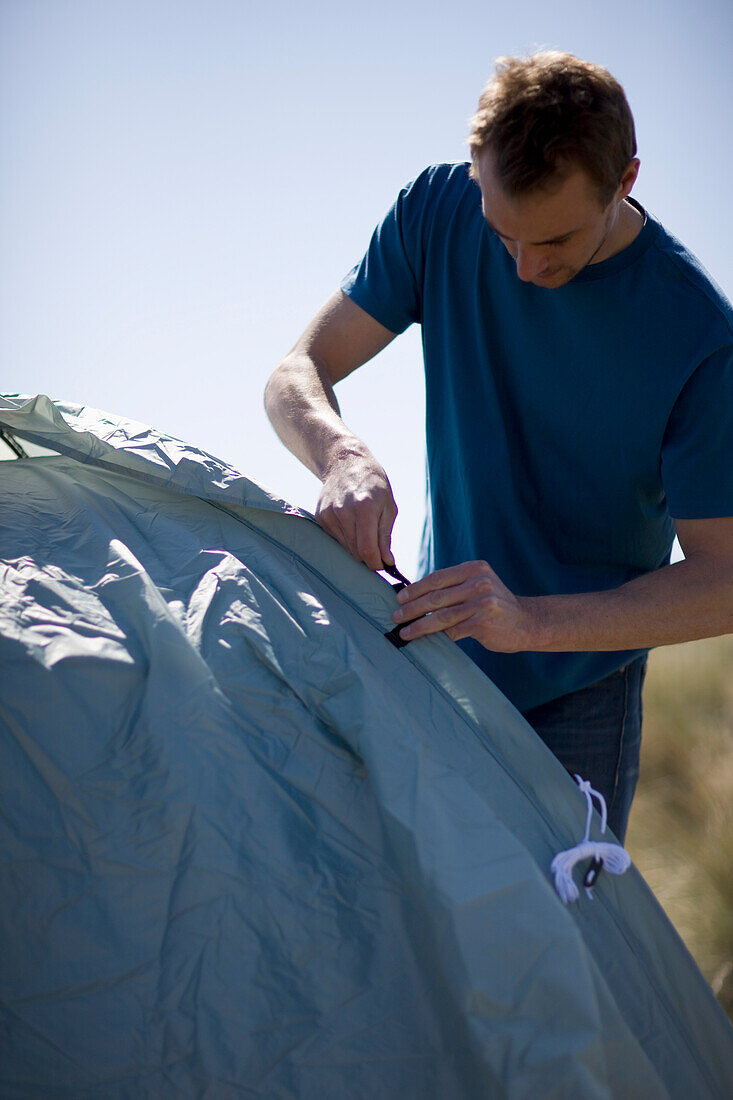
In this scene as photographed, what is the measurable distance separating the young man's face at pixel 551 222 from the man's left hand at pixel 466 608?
47cm

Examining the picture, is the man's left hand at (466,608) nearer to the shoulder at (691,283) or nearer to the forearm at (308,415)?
the forearm at (308,415)

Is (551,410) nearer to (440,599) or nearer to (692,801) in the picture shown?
(440,599)

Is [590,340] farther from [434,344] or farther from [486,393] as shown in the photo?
[434,344]

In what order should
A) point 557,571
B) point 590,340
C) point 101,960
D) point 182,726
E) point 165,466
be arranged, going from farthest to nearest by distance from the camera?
point 557,571, point 590,340, point 165,466, point 182,726, point 101,960

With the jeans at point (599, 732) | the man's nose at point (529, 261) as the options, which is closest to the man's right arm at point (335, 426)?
the man's nose at point (529, 261)

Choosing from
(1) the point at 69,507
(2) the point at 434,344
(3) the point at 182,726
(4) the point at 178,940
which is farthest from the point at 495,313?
(4) the point at 178,940

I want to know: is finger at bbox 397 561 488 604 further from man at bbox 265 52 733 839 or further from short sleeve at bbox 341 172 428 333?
short sleeve at bbox 341 172 428 333

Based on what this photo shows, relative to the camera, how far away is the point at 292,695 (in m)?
1.10

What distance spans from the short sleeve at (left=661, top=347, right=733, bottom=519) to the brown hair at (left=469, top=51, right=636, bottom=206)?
303mm

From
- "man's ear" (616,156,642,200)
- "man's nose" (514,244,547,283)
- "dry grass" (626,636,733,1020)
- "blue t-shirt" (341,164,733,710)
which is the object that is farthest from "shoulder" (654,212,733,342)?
"dry grass" (626,636,733,1020)

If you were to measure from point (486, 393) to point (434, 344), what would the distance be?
6.0 inches

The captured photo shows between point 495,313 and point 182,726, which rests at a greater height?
point 495,313

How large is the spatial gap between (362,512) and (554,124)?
1.89ft

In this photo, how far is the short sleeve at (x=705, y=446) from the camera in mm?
1289
